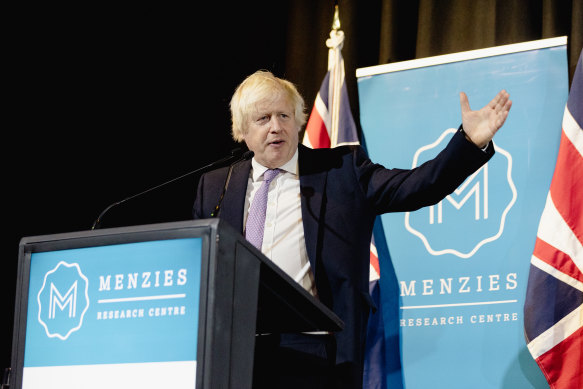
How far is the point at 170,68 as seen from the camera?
3900 millimetres

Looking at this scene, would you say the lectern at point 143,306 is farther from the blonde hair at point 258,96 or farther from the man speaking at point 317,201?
the blonde hair at point 258,96

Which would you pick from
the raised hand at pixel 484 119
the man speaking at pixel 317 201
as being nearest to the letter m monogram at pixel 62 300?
the man speaking at pixel 317 201

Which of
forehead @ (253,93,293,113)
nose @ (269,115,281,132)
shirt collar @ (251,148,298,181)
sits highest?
forehead @ (253,93,293,113)

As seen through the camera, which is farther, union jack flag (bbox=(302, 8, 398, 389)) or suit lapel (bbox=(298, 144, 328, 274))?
union jack flag (bbox=(302, 8, 398, 389))

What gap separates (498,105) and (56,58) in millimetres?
2245

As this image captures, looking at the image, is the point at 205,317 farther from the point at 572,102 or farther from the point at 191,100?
the point at 191,100

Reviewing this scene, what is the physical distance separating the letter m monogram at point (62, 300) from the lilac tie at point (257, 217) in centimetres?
81

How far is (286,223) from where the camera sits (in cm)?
208

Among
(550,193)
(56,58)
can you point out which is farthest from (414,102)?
(56,58)

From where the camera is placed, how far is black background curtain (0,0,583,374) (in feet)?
10.6

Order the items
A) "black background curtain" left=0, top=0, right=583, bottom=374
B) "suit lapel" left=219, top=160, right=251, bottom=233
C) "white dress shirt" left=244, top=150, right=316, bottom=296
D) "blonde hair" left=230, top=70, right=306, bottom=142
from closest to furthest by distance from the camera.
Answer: "white dress shirt" left=244, top=150, right=316, bottom=296
"suit lapel" left=219, top=160, right=251, bottom=233
"blonde hair" left=230, top=70, right=306, bottom=142
"black background curtain" left=0, top=0, right=583, bottom=374

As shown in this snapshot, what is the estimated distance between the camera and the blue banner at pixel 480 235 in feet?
9.25

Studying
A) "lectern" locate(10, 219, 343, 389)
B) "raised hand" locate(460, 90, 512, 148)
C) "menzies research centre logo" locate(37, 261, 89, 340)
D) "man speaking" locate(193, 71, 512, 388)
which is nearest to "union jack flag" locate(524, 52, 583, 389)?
"man speaking" locate(193, 71, 512, 388)

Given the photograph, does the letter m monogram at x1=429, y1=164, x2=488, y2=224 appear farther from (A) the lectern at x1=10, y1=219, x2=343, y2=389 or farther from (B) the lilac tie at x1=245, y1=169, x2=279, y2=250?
(A) the lectern at x1=10, y1=219, x2=343, y2=389
